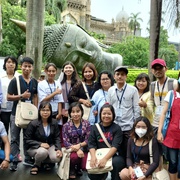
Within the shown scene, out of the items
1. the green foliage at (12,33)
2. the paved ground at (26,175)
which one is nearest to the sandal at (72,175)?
the paved ground at (26,175)

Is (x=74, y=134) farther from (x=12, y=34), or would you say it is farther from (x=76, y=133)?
(x=12, y=34)

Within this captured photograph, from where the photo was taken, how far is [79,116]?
3.87 m

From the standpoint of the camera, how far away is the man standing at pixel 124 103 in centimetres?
367

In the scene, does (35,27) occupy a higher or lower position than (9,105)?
higher

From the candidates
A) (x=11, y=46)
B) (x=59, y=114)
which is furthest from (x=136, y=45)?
(x=59, y=114)

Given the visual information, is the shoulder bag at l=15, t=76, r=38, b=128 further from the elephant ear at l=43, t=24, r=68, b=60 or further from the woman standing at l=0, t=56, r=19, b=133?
the elephant ear at l=43, t=24, r=68, b=60

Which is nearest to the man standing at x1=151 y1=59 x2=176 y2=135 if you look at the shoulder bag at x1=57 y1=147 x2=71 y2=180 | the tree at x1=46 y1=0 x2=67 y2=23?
the shoulder bag at x1=57 y1=147 x2=71 y2=180

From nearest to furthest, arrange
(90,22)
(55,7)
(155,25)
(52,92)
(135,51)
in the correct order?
(52,92), (155,25), (55,7), (135,51), (90,22)

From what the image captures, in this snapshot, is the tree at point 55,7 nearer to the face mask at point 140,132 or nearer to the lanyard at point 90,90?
the lanyard at point 90,90

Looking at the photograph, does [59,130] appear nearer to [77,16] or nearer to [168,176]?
[168,176]

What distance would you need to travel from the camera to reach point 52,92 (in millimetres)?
4195

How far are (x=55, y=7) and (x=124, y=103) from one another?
27.4m

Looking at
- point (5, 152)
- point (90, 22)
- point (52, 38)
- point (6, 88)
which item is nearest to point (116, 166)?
point (5, 152)

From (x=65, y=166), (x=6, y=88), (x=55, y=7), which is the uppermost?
(x=55, y=7)
